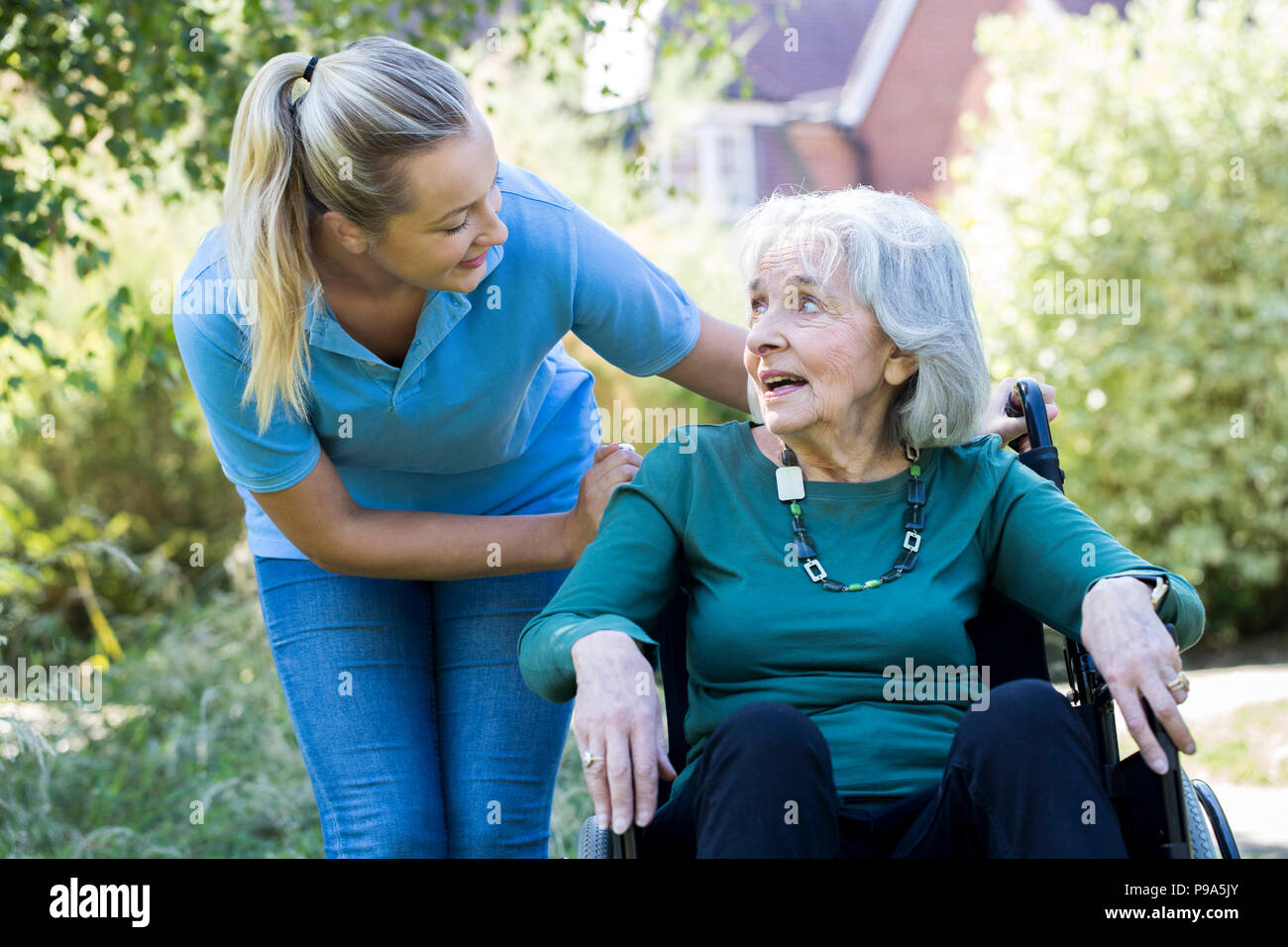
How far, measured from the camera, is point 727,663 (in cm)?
222

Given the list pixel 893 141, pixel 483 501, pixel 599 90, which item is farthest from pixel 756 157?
pixel 483 501

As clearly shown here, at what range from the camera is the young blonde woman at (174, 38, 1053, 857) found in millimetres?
2227

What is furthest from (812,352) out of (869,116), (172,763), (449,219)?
(869,116)

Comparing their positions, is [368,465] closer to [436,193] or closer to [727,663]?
[436,193]

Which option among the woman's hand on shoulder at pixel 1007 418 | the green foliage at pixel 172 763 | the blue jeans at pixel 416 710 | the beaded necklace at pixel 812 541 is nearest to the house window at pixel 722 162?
the green foliage at pixel 172 763

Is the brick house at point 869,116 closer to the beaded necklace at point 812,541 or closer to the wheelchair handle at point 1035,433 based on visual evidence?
the wheelchair handle at point 1035,433

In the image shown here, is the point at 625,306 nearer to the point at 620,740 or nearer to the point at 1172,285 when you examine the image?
the point at 620,740

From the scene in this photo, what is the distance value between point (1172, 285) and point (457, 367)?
6696 mm

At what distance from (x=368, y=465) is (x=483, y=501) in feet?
0.82

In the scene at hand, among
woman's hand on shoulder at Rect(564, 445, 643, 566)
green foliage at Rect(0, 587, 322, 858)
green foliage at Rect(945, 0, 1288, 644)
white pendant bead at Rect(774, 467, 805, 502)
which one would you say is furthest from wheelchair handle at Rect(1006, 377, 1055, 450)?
green foliage at Rect(945, 0, 1288, 644)

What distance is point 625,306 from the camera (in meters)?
2.57

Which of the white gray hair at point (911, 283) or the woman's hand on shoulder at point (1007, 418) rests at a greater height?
the white gray hair at point (911, 283)

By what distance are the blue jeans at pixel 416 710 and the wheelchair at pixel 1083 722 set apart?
0.34 meters

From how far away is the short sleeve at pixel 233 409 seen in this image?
229cm
